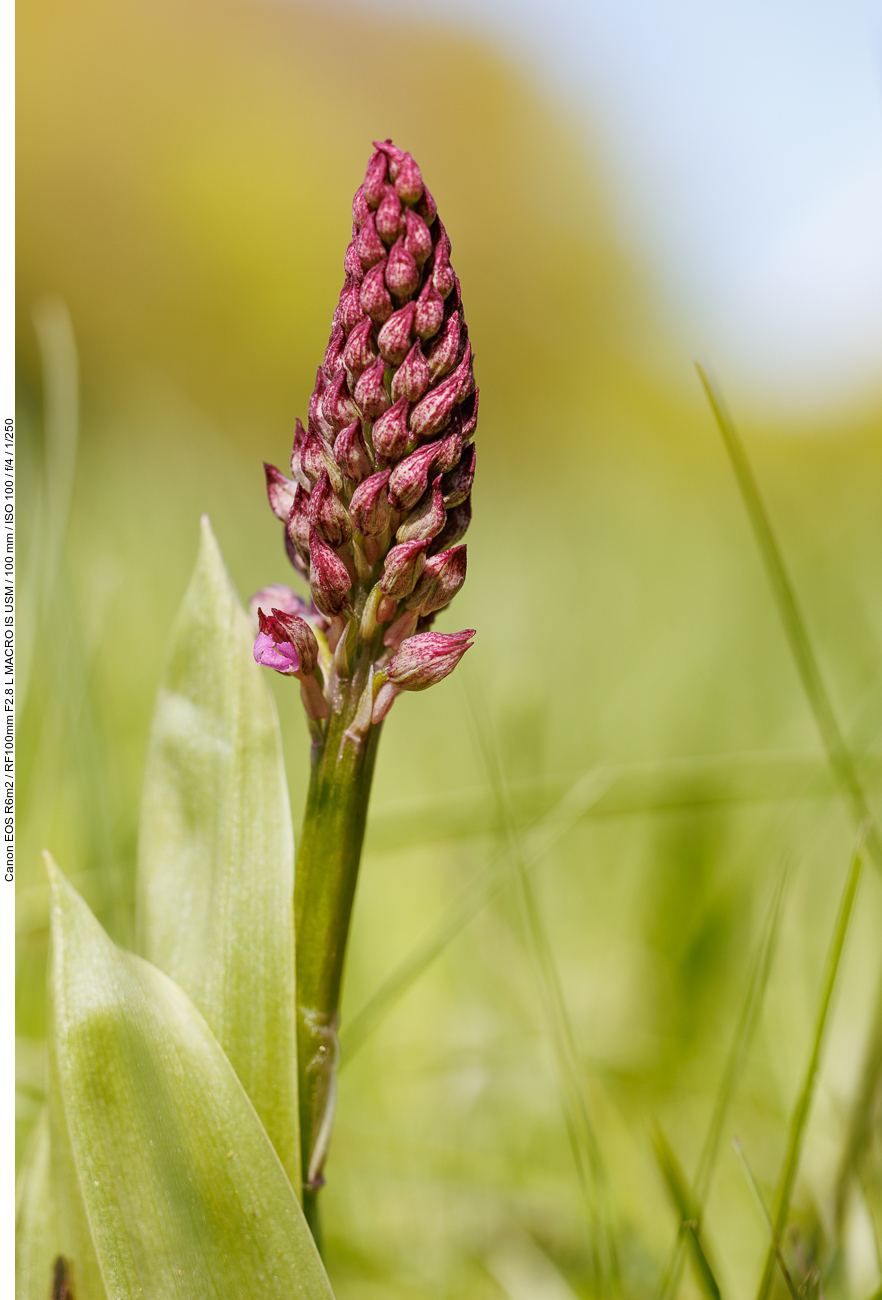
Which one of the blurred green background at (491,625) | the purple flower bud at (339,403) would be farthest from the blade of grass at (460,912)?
the purple flower bud at (339,403)

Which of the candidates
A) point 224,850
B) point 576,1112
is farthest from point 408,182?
point 576,1112

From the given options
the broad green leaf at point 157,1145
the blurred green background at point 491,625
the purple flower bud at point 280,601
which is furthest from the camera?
the blurred green background at point 491,625

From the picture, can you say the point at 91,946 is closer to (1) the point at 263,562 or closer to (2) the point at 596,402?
(1) the point at 263,562

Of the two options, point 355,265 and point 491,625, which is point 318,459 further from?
point 491,625

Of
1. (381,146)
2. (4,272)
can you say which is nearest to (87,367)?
(4,272)

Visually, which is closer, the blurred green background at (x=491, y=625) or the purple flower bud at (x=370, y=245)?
the purple flower bud at (x=370, y=245)

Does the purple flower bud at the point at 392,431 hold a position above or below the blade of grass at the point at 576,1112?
above

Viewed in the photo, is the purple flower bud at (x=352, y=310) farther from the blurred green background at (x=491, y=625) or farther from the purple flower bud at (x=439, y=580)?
the blurred green background at (x=491, y=625)

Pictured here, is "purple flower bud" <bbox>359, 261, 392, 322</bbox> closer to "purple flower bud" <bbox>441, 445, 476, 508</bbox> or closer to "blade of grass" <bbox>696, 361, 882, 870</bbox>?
"purple flower bud" <bbox>441, 445, 476, 508</bbox>

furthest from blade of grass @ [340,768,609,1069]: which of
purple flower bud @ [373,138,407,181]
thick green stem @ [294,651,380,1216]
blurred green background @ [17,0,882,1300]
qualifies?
purple flower bud @ [373,138,407,181]
